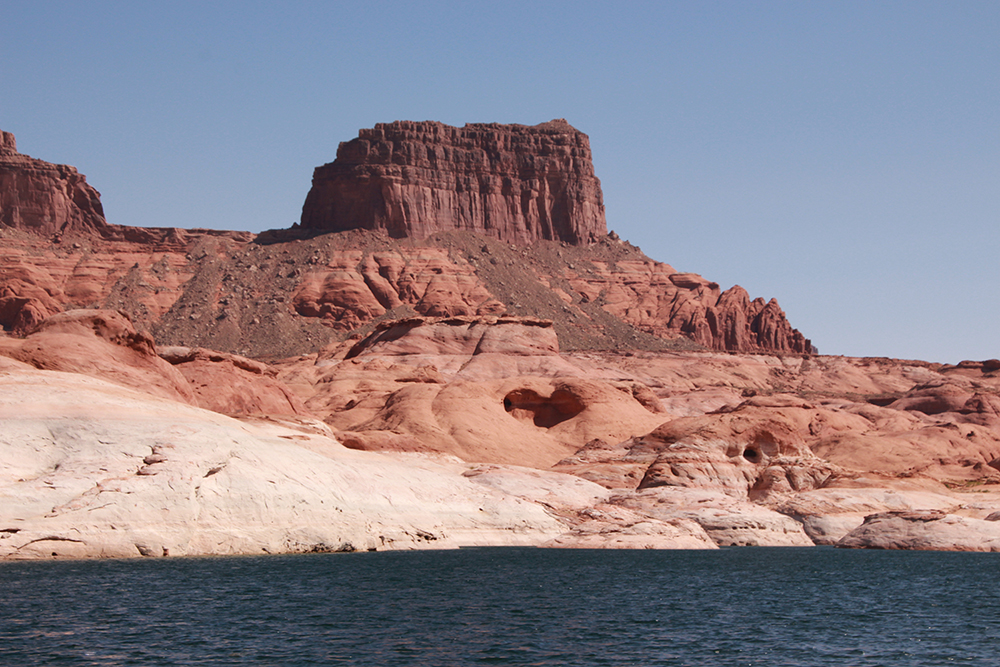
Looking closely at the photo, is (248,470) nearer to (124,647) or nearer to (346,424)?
(124,647)

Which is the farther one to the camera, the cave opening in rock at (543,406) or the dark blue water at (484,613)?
the cave opening in rock at (543,406)

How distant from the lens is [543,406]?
349 ft

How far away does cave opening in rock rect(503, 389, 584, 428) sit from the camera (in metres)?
105

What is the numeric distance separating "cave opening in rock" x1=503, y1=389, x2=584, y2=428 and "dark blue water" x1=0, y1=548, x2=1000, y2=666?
50738 millimetres

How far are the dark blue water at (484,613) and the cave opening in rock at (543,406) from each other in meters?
50.7

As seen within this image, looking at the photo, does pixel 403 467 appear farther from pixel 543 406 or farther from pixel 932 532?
pixel 543 406

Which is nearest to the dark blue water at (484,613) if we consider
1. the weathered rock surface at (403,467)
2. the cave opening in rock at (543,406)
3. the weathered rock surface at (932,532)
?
the weathered rock surface at (403,467)

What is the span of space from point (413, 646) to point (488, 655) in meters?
2.36

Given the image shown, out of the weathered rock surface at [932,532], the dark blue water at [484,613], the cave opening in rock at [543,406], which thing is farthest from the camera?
the cave opening in rock at [543,406]

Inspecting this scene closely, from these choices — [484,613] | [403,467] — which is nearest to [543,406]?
[403,467]

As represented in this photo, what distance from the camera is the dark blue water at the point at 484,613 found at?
101 feet

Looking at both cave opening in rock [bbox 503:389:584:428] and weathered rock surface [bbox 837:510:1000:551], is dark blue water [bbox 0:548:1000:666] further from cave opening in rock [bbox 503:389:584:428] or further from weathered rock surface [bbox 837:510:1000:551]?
cave opening in rock [bbox 503:389:584:428]

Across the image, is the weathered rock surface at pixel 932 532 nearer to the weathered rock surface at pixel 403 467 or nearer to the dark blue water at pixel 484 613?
the weathered rock surface at pixel 403 467

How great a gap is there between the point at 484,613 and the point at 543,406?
68565mm
